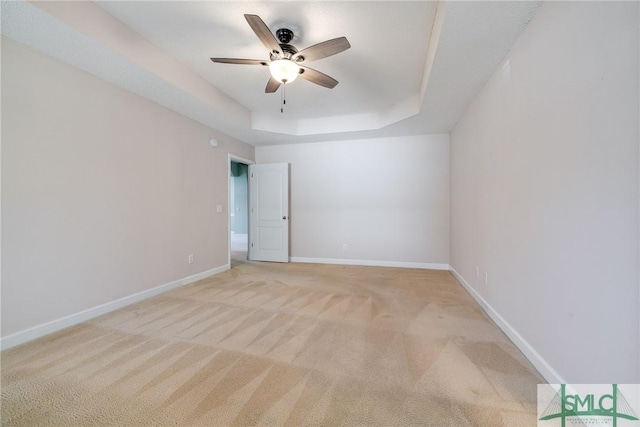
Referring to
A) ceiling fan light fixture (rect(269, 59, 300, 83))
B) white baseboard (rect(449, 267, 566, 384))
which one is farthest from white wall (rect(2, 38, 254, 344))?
white baseboard (rect(449, 267, 566, 384))

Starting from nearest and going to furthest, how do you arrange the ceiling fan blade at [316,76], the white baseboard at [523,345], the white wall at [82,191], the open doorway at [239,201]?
the white baseboard at [523,345] → the white wall at [82,191] → the ceiling fan blade at [316,76] → the open doorway at [239,201]

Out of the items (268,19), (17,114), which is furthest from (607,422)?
(17,114)

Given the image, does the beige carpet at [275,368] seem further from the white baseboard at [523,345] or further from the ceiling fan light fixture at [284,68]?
the ceiling fan light fixture at [284,68]

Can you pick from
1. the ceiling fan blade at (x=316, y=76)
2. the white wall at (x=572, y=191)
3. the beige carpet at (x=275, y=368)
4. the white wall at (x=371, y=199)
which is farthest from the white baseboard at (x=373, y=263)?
the ceiling fan blade at (x=316, y=76)

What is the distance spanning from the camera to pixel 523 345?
177cm

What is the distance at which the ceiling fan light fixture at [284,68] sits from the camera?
211 centimetres

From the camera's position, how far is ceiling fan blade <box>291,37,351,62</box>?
74.7 inches

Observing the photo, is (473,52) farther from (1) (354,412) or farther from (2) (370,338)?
(1) (354,412)

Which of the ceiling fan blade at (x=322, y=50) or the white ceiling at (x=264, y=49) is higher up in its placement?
the white ceiling at (x=264, y=49)

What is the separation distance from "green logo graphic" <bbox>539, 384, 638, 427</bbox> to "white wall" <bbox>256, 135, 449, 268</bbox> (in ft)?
10.4

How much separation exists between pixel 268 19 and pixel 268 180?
3227 millimetres

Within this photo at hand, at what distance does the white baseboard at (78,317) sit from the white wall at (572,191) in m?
3.74

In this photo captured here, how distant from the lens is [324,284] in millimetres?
3473

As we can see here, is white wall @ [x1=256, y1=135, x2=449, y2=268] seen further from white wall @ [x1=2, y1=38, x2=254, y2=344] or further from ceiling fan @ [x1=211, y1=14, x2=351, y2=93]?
ceiling fan @ [x1=211, y1=14, x2=351, y2=93]
